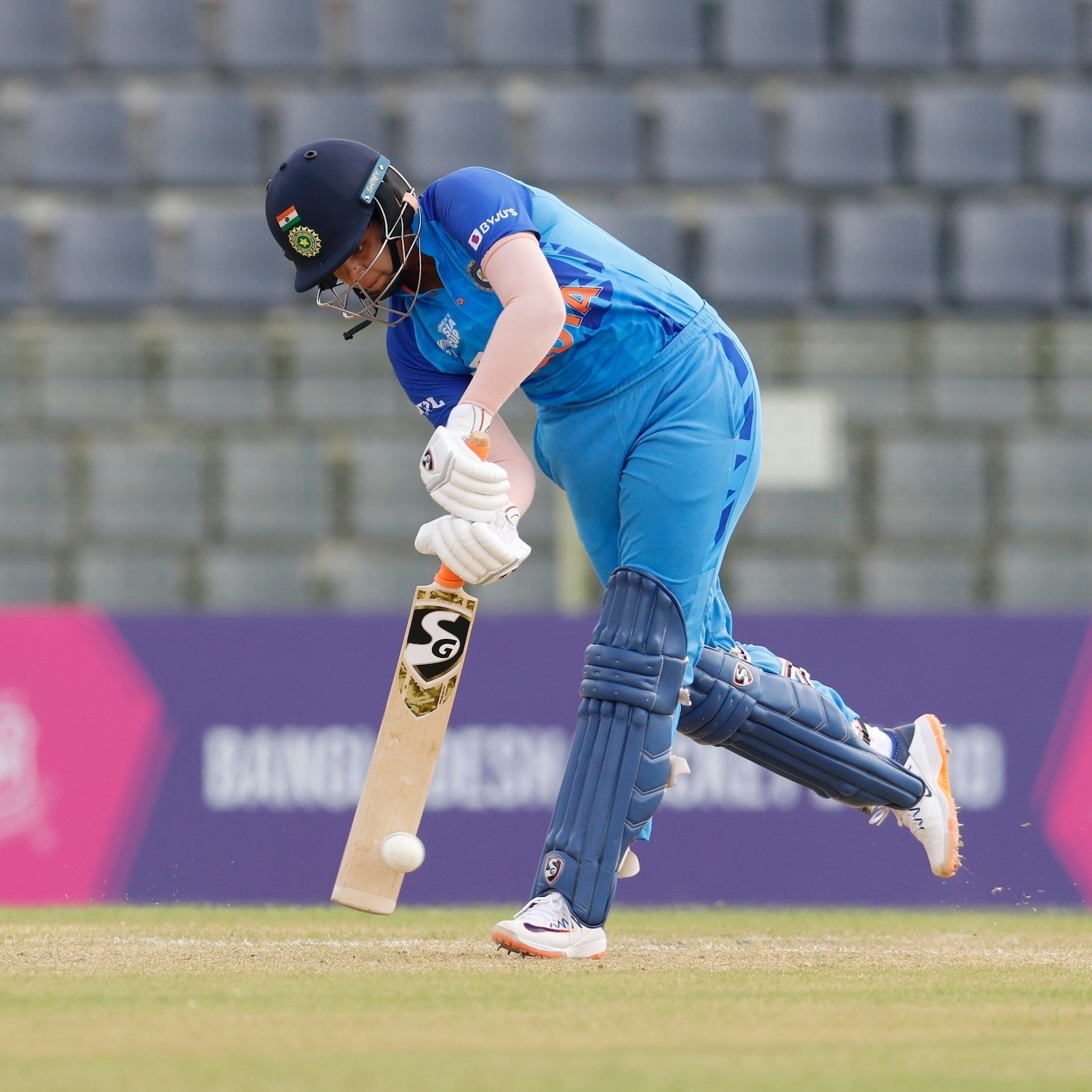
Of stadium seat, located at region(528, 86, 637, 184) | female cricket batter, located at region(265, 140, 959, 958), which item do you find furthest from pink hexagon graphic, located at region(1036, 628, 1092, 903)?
stadium seat, located at region(528, 86, 637, 184)

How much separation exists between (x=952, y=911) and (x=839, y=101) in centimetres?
389

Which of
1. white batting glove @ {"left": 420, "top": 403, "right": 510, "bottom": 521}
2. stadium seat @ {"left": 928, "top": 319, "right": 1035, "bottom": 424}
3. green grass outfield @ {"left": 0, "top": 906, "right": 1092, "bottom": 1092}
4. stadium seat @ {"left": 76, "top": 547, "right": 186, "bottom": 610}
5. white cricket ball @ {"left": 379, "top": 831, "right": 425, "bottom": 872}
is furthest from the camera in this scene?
stadium seat @ {"left": 928, "top": 319, "right": 1035, "bottom": 424}

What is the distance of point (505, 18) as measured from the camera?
7.55 metres

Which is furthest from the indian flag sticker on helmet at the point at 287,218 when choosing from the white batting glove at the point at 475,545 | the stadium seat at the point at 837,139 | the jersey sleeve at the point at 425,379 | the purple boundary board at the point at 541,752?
the stadium seat at the point at 837,139

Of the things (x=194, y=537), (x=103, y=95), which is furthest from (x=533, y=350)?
(x=103, y=95)

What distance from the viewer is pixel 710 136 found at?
7.35 m

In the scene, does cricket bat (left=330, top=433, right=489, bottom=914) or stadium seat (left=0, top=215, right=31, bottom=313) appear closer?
cricket bat (left=330, top=433, right=489, bottom=914)

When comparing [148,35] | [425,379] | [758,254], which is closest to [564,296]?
[425,379]

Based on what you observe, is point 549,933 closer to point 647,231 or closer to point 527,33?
point 647,231

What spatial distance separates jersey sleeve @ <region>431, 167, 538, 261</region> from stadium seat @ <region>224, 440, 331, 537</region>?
383cm

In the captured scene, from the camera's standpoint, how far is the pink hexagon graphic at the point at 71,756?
4777 mm

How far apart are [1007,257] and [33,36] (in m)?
4.06

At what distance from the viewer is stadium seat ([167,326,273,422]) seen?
22.6 ft

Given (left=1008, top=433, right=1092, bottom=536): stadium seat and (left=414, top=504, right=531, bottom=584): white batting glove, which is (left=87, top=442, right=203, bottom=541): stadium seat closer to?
(left=1008, top=433, right=1092, bottom=536): stadium seat
